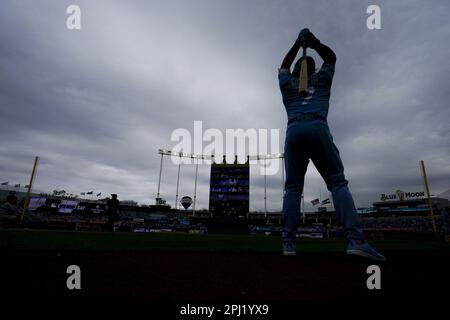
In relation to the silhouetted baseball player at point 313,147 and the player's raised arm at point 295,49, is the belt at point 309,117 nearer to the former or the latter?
the silhouetted baseball player at point 313,147

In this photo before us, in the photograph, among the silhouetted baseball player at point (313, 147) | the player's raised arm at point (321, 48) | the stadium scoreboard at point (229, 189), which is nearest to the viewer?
the silhouetted baseball player at point (313, 147)

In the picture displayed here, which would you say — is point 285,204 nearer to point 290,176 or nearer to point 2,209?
point 290,176

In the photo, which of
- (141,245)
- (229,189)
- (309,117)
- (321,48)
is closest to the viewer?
(309,117)

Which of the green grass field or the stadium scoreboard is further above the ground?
the stadium scoreboard

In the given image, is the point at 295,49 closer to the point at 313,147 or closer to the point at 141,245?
the point at 313,147

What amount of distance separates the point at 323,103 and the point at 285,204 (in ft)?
5.65

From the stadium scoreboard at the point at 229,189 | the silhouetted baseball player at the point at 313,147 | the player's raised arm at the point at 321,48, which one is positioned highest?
the stadium scoreboard at the point at 229,189

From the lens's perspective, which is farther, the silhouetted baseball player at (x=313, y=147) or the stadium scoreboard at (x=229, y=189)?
the stadium scoreboard at (x=229, y=189)

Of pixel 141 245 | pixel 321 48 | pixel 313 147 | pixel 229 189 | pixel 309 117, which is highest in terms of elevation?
pixel 229 189

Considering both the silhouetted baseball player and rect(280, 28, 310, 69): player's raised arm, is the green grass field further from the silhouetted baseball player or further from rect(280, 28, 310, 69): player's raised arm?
rect(280, 28, 310, 69): player's raised arm

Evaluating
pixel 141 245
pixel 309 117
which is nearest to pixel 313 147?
pixel 309 117

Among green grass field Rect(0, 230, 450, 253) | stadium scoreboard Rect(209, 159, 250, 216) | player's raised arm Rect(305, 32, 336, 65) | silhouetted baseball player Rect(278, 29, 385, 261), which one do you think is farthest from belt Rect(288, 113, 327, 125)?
stadium scoreboard Rect(209, 159, 250, 216)

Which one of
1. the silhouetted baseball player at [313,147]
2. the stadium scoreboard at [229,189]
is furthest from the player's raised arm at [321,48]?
the stadium scoreboard at [229,189]

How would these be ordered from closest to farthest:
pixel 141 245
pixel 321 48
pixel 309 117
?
pixel 309 117 < pixel 321 48 < pixel 141 245
